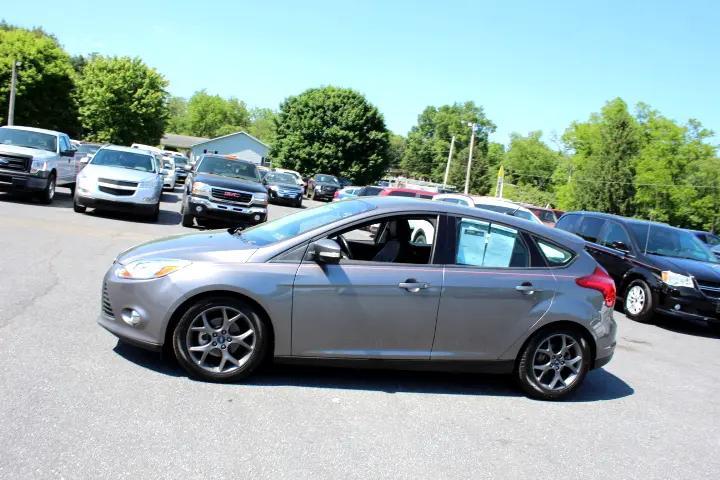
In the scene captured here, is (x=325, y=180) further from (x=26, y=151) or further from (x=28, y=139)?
(x=26, y=151)

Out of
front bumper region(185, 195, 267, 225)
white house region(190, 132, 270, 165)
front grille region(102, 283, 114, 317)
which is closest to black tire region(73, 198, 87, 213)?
front bumper region(185, 195, 267, 225)

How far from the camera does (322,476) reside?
11.4ft

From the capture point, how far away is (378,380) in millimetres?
5270

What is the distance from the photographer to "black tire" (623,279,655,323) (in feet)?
33.1

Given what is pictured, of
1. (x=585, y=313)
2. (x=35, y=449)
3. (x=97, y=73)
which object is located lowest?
(x=35, y=449)

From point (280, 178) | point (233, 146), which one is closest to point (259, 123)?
point (233, 146)

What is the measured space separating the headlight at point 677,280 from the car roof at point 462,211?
5.23m

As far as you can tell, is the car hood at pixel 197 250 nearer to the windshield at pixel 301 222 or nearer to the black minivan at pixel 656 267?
the windshield at pixel 301 222

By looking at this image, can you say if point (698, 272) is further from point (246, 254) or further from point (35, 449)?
point (35, 449)

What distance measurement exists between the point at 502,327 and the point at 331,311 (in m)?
1.49

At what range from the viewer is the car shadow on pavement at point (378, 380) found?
493cm

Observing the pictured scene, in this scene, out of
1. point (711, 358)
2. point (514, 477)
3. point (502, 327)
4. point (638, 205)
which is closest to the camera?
point (514, 477)

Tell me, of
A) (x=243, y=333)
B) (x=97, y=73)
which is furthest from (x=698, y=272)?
(x=97, y=73)

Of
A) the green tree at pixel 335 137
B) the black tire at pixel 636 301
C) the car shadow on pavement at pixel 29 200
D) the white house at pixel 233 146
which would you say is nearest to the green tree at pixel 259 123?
the white house at pixel 233 146
